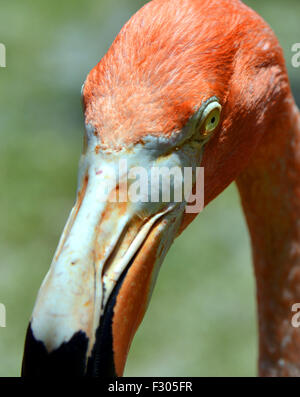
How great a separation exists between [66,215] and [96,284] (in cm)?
340

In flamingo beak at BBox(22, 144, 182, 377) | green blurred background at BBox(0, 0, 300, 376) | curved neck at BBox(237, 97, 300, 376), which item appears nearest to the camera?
flamingo beak at BBox(22, 144, 182, 377)

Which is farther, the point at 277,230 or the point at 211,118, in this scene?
the point at 277,230

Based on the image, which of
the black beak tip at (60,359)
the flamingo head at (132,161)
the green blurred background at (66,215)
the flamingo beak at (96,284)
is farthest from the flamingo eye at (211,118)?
the green blurred background at (66,215)

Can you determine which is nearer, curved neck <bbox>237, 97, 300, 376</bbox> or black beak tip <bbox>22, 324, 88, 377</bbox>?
black beak tip <bbox>22, 324, 88, 377</bbox>

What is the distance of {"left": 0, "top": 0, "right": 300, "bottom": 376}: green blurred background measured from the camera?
4.06 metres

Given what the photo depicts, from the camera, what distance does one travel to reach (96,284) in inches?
62.2

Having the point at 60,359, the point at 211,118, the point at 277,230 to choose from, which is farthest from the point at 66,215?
the point at 60,359

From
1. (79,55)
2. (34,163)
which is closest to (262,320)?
(34,163)

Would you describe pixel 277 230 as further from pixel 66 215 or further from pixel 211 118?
pixel 66 215

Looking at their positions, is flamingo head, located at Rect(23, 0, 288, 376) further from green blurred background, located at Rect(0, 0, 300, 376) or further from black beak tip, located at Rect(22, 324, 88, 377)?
green blurred background, located at Rect(0, 0, 300, 376)

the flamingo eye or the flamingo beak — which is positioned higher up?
the flamingo eye

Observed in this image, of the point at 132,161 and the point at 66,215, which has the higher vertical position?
the point at 66,215

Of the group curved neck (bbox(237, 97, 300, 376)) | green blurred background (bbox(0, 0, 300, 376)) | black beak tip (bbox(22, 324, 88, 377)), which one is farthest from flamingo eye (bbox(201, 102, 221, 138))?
green blurred background (bbox(0, 0, 300, 376))

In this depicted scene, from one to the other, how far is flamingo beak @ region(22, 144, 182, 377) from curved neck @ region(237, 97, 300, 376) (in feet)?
1.85
